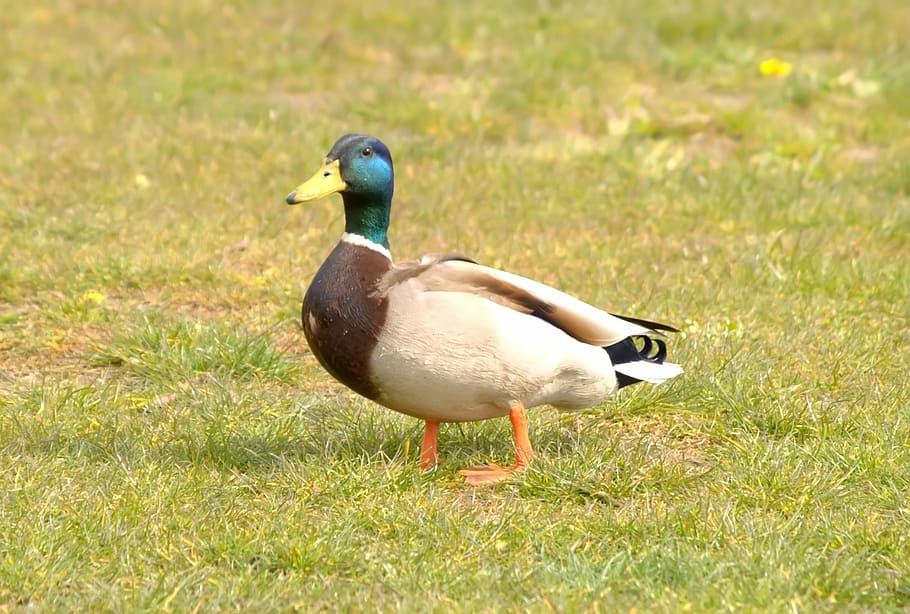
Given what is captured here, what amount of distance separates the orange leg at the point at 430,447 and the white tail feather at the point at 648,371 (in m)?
0.64

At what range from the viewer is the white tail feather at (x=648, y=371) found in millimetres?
4711

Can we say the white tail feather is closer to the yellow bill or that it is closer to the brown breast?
the brown breast

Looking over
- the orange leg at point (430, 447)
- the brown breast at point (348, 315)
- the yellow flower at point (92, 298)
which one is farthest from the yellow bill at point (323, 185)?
the yellow flower at point (92, 298)

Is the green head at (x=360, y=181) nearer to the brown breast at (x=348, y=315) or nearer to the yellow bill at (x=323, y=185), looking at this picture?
the yellow bill at (x=323, y=185)

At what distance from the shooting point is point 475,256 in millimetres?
7160

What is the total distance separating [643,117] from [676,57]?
50.3 inches

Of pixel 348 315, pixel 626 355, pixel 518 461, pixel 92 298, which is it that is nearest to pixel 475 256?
pixel 92 298

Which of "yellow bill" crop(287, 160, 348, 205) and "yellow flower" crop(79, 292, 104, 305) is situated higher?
"yellow bill" crop(287, 160, 348, 205)

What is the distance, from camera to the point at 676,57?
33.9ft

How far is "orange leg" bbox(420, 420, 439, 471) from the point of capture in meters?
4.72

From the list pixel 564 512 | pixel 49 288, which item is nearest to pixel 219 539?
pixel 564 512

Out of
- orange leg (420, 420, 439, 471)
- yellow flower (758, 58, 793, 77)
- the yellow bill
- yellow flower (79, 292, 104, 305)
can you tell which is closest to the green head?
the yellow bill

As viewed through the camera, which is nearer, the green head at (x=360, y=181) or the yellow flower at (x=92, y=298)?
the green head at (x=360, y=181)

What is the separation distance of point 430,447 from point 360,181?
93 centimetres
